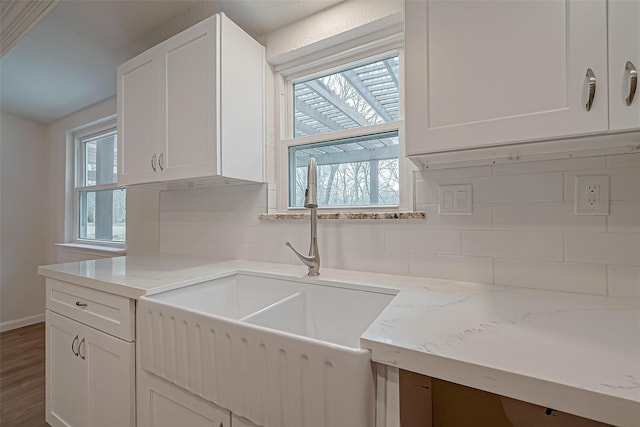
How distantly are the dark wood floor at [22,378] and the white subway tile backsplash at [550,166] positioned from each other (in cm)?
274

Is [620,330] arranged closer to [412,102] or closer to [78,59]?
[412,102]

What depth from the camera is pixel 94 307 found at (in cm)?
117

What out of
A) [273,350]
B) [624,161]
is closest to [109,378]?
[273,350]

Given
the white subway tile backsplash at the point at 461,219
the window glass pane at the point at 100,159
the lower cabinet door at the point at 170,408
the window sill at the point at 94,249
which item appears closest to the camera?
the lower cabinet door at the point at 170,408

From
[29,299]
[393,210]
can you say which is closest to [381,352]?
[393,210]

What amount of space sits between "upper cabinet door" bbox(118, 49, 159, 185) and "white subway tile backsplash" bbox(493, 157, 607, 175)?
1.66 m

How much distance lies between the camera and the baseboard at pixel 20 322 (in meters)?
3.01

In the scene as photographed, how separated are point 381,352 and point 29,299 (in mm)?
4402

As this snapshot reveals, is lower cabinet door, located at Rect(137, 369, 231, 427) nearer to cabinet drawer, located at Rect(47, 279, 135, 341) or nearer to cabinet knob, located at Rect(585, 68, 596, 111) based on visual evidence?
cabinet drawer, located at Rect(47, 279, 135, 341)

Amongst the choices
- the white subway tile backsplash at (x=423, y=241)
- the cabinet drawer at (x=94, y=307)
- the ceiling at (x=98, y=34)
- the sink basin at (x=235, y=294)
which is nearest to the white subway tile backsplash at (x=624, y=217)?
the white subway tile backsplash at (x=423, y=241)

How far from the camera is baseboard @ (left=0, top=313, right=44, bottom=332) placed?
3010 mm

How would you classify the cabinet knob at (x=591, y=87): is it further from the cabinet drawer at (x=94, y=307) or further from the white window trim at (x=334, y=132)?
the cabinet drawer at (x=94, y=307)

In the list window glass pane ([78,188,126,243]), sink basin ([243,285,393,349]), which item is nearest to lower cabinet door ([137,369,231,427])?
sink basin ([243,285,393,349])

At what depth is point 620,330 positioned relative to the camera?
643mm
